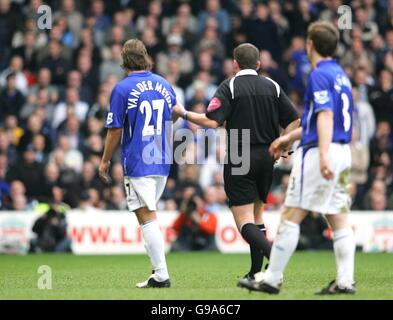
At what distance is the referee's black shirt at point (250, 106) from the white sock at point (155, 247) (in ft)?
4.07

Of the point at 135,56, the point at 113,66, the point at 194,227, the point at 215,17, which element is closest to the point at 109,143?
the point at 135,56

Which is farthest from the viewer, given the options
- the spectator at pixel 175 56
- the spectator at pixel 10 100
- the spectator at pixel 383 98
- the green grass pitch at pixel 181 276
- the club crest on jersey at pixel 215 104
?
the spectator at pixel 175 56

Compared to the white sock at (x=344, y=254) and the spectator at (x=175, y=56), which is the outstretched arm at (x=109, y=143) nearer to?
the white sock at (x=344, y=254)

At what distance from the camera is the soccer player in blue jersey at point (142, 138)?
10.2 meters

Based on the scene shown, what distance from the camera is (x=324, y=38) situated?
872 cm

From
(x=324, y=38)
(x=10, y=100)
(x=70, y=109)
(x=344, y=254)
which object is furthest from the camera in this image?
(x=10, y=100)

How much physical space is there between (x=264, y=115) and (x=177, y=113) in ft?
2.89

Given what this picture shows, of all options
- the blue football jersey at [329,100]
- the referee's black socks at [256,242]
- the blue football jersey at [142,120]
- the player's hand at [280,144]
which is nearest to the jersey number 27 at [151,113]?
the blue football jersey at [142,120]

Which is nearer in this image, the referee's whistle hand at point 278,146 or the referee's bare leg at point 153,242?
the referee's whistle hand at point 278,146

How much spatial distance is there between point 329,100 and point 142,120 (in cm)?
234

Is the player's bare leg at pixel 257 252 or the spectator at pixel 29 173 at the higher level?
the spectator at pixel 29 173

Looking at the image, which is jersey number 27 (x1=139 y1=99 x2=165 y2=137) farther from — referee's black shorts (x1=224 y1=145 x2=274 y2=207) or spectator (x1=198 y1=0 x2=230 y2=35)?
spectator (x1=198 y1=0 x2=230 y2=35)

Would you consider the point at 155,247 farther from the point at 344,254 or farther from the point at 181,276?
the point at 344,254

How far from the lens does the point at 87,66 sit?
68.9 ft
